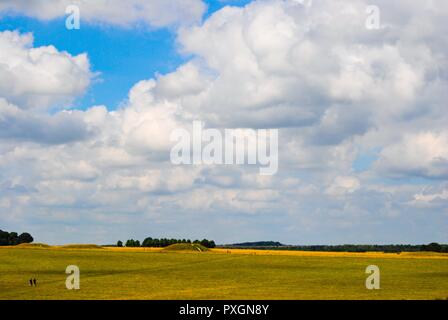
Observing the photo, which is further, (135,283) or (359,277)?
(359,277)

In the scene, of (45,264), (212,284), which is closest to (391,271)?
(212,284)

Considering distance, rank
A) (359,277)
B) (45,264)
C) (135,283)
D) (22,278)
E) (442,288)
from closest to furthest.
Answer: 1. (442,288)
2. (135,283)
3. (22,278)
4. (359,277)
5. (45,264)

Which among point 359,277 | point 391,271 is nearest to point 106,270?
point 359,277

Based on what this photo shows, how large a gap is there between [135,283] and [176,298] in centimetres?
1781

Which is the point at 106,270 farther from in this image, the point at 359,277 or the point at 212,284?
the point at 359,277

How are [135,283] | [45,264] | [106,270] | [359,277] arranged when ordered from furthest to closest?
1. [45,264]
2. [106,270]
3. [359,277]
4. [135,283]

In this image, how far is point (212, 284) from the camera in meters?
71.6

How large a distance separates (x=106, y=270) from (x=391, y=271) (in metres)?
44.8

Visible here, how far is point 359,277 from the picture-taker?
8288 cm

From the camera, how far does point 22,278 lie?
77.6 meters
